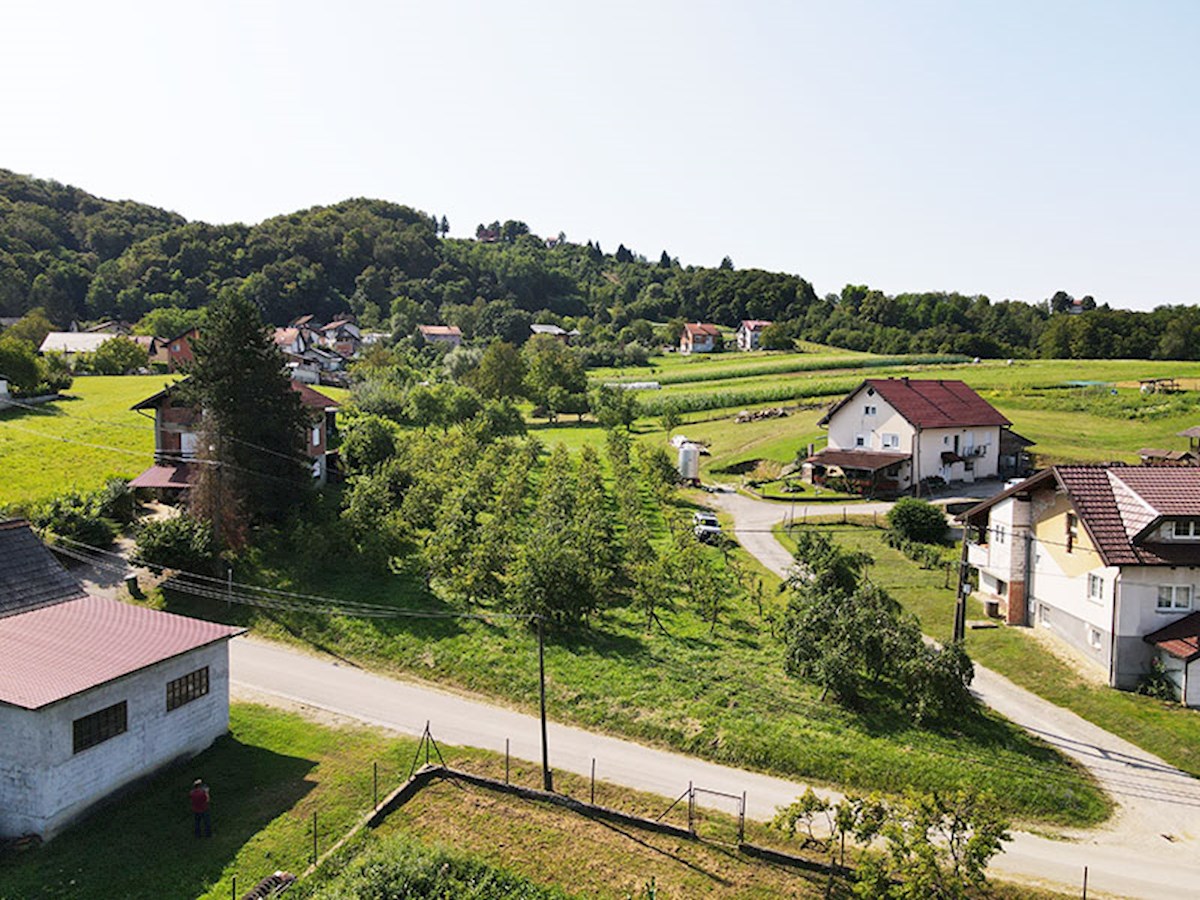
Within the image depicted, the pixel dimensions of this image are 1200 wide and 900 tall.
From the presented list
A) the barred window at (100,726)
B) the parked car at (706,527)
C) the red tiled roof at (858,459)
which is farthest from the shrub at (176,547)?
the red tiled roof at (858,459)

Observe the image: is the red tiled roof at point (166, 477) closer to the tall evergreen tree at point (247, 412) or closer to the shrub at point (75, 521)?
the shrub at point (75, 521)

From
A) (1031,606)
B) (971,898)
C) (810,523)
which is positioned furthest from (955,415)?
(971,898)

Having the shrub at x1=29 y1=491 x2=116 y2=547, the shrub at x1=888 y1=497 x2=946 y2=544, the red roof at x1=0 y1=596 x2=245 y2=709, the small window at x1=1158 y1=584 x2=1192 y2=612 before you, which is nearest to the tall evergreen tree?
the shrub at x1=29 y1=491 x2=116 y2=547

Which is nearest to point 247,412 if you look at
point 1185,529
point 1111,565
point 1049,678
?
point 1049,678

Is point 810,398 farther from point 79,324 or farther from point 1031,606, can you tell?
point 79,324

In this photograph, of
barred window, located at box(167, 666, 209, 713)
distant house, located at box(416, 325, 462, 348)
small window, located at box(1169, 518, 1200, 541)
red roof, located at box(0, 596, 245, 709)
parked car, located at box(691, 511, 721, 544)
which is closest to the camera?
red roof, located at box(0, 596, 245, 709)

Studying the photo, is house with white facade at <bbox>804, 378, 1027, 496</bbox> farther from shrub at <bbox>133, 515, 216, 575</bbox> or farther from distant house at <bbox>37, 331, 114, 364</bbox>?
distant house at <bbox>37, 331, 114, 364</bbox>

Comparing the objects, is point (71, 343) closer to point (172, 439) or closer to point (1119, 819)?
point (172, 439)
